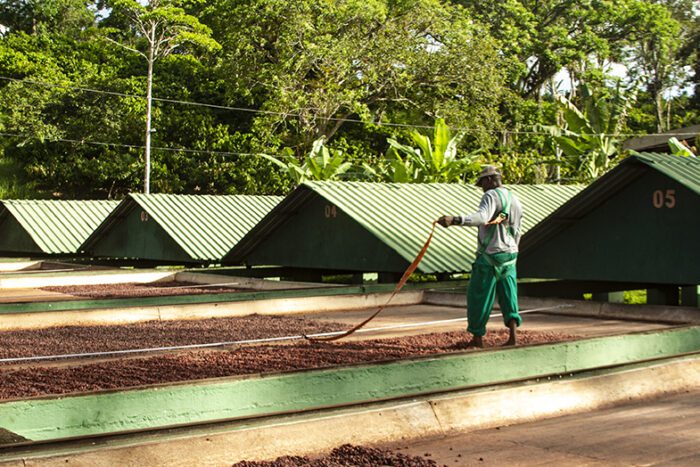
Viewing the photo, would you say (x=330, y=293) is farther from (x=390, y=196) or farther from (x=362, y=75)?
(x=362, y=75)

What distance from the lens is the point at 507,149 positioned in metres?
46.5

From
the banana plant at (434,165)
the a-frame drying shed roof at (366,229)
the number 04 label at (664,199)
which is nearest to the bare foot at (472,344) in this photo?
the number 04 label at (664,199)

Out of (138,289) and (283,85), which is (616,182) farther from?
(283,85)

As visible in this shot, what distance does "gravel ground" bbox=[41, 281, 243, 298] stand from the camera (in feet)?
56.0

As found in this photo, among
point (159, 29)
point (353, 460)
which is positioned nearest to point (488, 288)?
point (353, 460)

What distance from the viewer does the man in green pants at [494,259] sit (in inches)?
366

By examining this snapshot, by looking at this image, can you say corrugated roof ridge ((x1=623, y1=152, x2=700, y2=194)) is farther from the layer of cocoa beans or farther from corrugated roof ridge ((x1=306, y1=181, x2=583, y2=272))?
corrugated roof ridge ((x1=306, y1=181, x2=583, y2=272))

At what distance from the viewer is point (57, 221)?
28.1m

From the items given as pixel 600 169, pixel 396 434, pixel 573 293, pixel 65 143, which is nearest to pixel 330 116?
pixel 65 143

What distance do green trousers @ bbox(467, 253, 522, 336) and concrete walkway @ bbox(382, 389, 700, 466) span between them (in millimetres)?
2143

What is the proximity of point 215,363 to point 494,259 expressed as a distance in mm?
2766

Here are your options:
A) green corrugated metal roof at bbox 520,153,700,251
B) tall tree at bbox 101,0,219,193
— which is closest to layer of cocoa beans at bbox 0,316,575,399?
green corrugated metal roof at bbox 520,153,700,251

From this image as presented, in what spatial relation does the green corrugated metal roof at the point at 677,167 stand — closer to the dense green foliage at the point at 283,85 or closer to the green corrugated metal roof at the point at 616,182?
the green corrugated metal roof at the point at 616,182

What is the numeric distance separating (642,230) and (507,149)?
108ft
